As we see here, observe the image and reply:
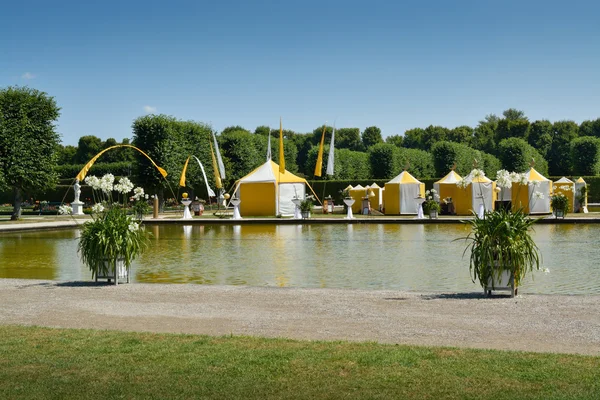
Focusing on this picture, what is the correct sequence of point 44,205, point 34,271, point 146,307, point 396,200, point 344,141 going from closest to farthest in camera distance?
point 146,307, point 34,271, point 396,200, point 44,205, point 344,141

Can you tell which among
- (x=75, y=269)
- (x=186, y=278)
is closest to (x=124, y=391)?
(x=186, y=278)

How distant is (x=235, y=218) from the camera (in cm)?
2947

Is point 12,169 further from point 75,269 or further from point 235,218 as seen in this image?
point 75,269

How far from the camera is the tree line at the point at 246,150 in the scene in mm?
30562

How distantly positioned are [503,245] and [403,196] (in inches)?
963

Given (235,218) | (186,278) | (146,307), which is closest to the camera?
(146,307)

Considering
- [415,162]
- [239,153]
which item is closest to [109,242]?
[239,153]

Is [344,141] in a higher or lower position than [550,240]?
higher

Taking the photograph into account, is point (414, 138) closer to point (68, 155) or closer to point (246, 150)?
point (68, 155)

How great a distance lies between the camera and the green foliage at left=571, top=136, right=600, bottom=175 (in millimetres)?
58562

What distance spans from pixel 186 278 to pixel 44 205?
30883mm

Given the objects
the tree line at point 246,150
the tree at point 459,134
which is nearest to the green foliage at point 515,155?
the tree line at point 246,150

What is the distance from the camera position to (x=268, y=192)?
33.1 metres

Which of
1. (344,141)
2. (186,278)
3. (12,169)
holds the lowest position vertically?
(186,278)
